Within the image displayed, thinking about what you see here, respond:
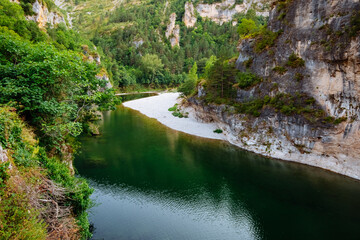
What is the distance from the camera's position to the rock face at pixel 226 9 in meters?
152

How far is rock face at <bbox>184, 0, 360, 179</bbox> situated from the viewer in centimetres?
2180

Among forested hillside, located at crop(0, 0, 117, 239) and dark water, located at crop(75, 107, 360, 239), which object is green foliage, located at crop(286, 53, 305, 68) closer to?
dark water, located at crop(75, 107, 360, 239)

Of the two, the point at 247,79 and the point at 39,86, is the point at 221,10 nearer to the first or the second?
the point at 247,79

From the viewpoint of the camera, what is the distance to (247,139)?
30.7 m

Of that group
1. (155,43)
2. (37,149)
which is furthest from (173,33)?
(37,149)

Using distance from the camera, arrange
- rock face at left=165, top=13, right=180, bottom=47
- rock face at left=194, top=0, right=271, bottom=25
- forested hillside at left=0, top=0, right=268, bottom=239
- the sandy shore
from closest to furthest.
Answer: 1. forested hillside at left=0, top=0, right=268, bottom=239
2. the sandy shore
3. rock face at left=165, top=13, right=180, bottom=47
4. rock face at left=194, top=0, right=271, bottom=25

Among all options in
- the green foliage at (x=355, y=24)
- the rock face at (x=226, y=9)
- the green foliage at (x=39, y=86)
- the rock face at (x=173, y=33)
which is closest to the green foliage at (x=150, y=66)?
the rock face at (x=173, y=33)

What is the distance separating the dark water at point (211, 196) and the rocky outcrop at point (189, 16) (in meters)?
150

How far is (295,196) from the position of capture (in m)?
18.9

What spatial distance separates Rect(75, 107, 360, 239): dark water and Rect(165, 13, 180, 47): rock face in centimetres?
12906

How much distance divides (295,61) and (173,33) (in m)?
133

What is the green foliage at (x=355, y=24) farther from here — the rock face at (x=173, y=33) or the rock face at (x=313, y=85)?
the rock face at (x=173, y=33)

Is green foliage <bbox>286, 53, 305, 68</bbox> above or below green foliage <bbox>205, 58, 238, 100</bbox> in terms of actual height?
above

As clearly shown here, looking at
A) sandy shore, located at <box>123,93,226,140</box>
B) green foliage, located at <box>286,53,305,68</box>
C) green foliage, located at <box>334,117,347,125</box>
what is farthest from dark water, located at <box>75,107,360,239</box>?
green foliage, located at <box>286,53,305,68</box>
